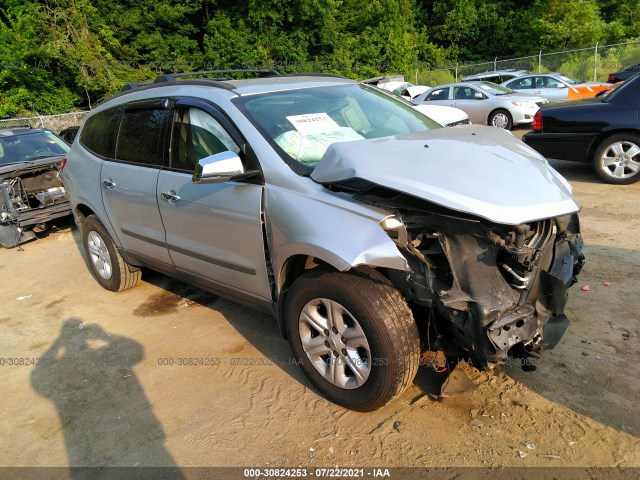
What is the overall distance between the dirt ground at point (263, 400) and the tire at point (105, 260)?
0.45 m

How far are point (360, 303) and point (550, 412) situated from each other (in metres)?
1.24

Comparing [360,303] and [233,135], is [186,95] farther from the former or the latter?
[360,303]

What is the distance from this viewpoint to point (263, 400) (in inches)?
122

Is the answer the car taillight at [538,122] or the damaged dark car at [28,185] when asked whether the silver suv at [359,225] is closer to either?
the damaged dark car at [28,185]

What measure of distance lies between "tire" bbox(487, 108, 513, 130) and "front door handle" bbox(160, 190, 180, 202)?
11260 mm

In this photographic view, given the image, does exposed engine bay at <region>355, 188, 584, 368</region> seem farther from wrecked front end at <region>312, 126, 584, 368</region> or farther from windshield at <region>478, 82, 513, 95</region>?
windshield at <region>478, 82, 513, 95</region>

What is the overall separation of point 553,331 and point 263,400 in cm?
177

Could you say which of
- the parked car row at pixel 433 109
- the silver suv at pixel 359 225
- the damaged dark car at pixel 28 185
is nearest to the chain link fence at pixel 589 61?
the parked car row at pixel 433 109

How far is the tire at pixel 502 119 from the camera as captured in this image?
12898 millimetres

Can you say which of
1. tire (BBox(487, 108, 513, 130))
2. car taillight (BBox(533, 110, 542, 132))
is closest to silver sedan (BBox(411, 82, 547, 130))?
tire (BBox(487, 108, 513, 130))

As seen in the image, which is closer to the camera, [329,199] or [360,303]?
[360,303]

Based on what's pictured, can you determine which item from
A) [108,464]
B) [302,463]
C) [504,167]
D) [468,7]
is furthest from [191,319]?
[468,7]

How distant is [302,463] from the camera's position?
2562 millimetres

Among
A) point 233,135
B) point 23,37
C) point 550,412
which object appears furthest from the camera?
point 23,37
